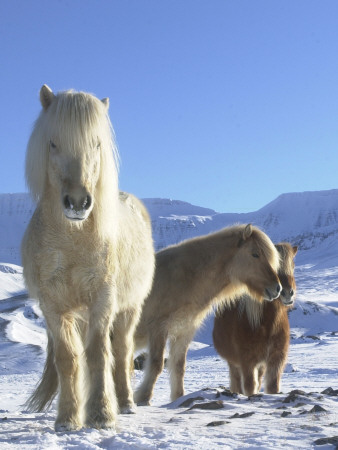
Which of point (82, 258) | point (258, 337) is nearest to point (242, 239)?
point (258, 337)

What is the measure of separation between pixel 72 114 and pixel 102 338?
5.60 feet

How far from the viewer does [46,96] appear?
441cm

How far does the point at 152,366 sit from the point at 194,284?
47.7 inches

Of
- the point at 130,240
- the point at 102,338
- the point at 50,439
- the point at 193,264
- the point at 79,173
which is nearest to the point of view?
the point at 50,439

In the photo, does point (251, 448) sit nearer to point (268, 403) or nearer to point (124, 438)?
point (124, 438)

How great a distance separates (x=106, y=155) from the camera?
4.34 m

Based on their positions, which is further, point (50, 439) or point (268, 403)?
point (268, 403)

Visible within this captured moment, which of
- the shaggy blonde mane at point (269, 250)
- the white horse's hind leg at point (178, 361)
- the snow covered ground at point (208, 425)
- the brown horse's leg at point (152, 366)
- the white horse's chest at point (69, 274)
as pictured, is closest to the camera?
the snow covered ground at point (208, 425)

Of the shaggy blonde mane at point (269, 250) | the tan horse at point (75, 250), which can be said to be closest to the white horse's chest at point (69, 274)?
the tan horse at point (75, 250)

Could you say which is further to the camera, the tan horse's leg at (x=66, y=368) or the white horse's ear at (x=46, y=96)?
the white horse's ear at (x=46, y=96)

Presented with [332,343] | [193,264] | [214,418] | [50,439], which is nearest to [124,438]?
[50,439]

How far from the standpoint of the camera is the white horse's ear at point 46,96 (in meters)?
4.41

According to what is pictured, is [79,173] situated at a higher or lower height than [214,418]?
higher

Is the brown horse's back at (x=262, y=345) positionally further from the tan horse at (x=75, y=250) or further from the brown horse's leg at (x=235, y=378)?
the tan horse at (x=75, y=250)
